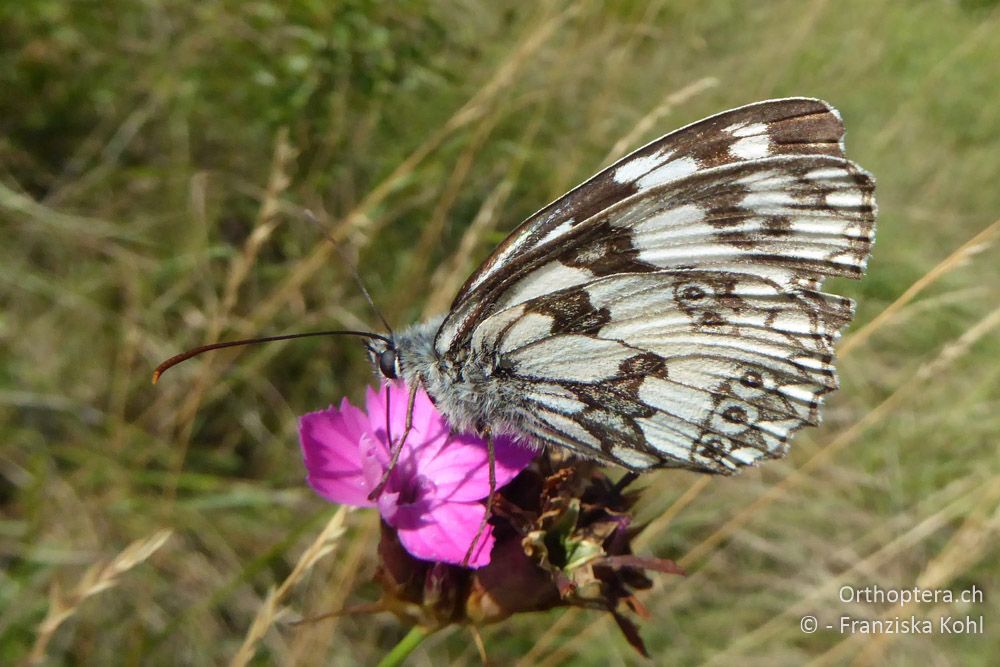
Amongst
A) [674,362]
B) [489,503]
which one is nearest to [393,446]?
[489,503]

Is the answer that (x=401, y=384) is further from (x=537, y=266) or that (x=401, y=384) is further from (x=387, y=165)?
(x=387, y=165)

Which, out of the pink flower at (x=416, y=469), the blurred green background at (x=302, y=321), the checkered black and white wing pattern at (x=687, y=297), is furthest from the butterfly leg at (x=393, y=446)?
the blurred green background at (x=302, y=321)

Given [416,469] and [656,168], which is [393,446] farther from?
[656,168]

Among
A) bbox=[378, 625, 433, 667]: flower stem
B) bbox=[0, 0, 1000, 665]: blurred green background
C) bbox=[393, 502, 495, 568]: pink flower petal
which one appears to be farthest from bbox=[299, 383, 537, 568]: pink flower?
bbox=[0, 0, 1000, 665]: blurred green background

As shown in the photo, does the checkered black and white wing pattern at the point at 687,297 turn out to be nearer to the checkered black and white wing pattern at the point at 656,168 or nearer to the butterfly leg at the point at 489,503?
the checkered black and white wing pattern at the point at 656,168

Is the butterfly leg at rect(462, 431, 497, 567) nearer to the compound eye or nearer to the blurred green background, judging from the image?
the compound eye

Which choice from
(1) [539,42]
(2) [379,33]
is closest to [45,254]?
(2) [379,33]
